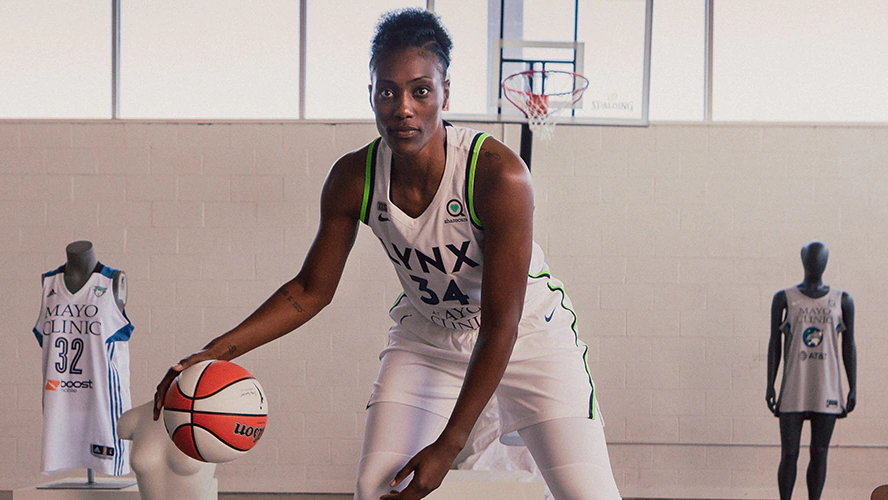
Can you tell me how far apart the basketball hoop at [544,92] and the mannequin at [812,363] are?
1.88 meters

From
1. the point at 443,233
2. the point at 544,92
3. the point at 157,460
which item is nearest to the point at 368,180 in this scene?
the point at 443,233

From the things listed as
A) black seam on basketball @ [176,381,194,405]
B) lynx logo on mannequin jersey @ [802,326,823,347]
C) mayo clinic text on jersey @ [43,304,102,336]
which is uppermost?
black seam on basketball @ [176,381,194,405]

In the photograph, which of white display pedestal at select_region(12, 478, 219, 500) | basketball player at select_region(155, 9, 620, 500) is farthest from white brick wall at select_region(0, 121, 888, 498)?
basketball player at select_region(155, 9, 620, 500)

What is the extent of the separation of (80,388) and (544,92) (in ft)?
11.4

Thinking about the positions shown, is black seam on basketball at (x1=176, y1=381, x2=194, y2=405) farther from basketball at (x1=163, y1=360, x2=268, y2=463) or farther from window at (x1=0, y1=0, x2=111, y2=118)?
window at (x1=0, y1=0, x2=111, y2=118)

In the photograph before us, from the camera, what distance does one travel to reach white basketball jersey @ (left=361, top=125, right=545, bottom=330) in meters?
1.99

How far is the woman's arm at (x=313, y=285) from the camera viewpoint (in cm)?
206

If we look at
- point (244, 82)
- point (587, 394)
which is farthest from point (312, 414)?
point (587, 394)

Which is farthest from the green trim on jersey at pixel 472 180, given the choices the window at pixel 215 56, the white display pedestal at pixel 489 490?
the window at pixel 215 56

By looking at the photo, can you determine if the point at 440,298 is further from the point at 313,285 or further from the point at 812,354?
the point at 812,354

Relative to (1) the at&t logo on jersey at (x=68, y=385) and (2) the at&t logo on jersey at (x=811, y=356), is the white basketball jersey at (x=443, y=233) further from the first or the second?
(2) the at&t logo on jersey at (x=811, y=356)

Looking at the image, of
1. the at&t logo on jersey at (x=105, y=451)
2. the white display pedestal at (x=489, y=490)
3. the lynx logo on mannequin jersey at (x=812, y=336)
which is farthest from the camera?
the lynx logo on mannequin jersey at (x=812, y=336)

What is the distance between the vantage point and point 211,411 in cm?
208

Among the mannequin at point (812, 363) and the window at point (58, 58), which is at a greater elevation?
the window at point (58, 58)
